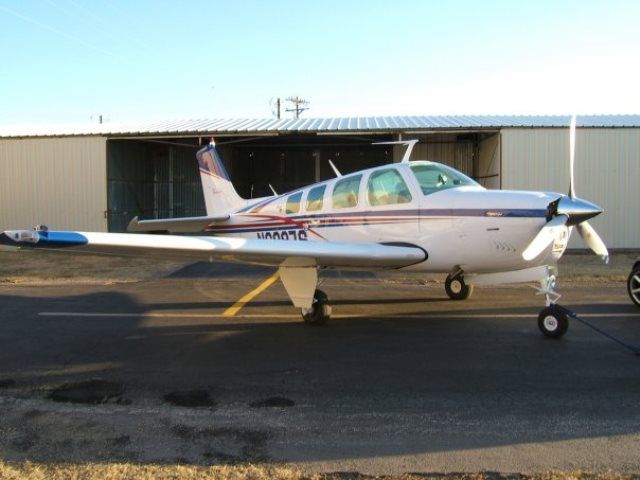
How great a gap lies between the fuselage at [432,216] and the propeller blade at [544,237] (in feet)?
0.23

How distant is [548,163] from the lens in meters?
17.4

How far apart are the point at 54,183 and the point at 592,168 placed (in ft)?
61.0

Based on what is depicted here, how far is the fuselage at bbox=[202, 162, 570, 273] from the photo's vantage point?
616 centimetres

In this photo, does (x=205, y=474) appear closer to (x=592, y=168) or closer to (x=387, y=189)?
(x=387, y=189)

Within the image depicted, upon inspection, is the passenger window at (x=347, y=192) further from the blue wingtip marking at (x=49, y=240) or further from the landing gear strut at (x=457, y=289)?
the blue wingtip marking at (x=49, y=240)

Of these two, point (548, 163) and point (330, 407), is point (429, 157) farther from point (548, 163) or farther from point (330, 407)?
point (330, 407)

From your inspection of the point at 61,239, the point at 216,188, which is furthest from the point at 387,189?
the point at 216,188

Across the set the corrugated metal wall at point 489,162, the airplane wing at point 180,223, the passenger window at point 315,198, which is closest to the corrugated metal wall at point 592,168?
the corrugated metal wall at point 489,162

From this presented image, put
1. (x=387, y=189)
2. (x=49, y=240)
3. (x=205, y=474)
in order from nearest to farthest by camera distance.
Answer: (x=205, y=474)
(x=49, y=240)
(x=387, y=189)

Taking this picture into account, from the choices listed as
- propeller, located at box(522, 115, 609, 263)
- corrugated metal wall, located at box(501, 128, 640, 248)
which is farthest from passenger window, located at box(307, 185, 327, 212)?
corrugated metal wall, located at box(501, 128, 640, 248)

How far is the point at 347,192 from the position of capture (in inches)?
296

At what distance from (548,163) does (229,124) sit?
1176 centimetres

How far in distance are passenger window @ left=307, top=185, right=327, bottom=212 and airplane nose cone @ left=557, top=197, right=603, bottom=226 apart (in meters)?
3.31

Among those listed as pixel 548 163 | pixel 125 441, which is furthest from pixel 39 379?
pixel 548 163
